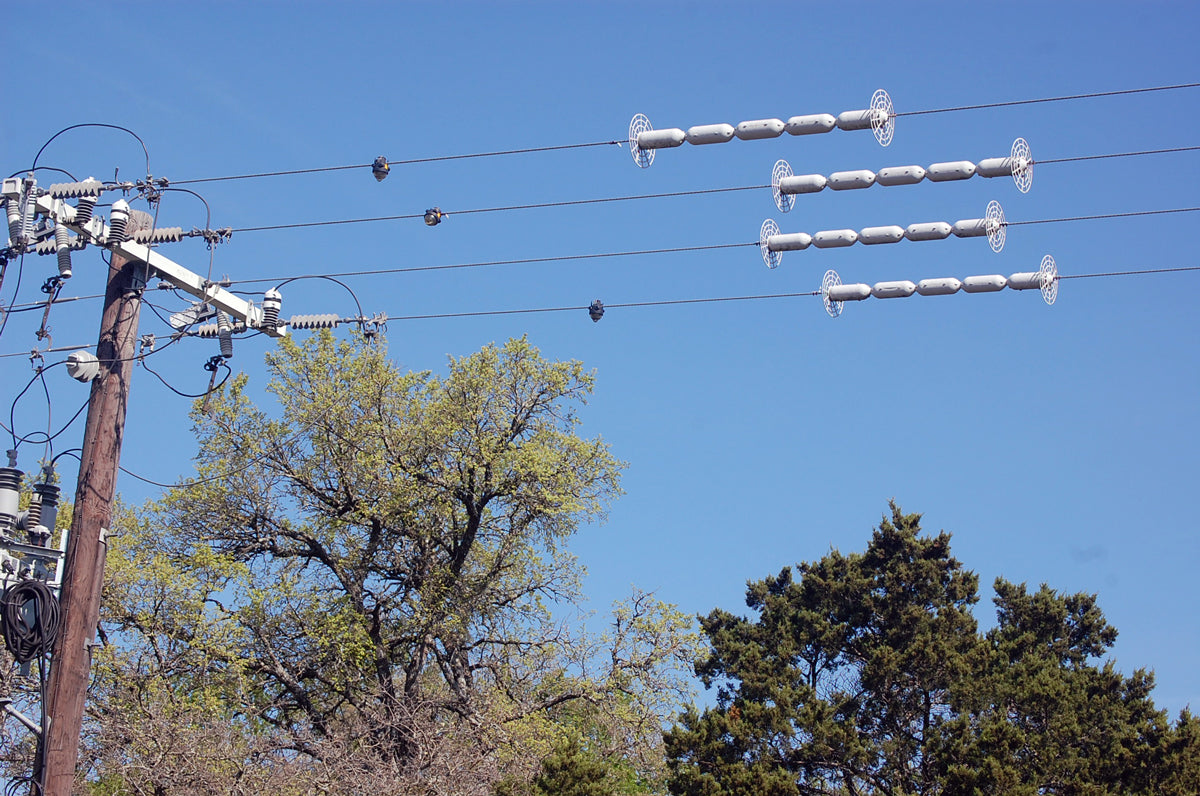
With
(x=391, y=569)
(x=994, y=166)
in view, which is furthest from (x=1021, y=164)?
(x=391, y=569)

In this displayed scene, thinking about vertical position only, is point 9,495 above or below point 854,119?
below

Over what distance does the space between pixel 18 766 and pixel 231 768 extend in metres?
5.12

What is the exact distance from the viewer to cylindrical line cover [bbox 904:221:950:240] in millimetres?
12977

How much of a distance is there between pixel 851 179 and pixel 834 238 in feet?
2.97

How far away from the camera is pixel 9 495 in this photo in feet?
47.7

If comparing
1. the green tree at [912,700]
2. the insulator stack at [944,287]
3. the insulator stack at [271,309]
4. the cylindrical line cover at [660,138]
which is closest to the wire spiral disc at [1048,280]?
the insulator stack at [944,287]

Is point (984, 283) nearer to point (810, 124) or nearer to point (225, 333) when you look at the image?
point (810, 124)

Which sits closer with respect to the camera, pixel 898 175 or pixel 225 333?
pixel 898 175

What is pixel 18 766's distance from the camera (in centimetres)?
2405

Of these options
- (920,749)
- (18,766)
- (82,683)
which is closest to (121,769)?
(18,766)

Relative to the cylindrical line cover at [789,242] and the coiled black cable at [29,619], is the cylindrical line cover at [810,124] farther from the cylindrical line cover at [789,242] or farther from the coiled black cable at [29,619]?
the coiled black cable at [29,619]

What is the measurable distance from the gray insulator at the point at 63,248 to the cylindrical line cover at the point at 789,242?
7.71m

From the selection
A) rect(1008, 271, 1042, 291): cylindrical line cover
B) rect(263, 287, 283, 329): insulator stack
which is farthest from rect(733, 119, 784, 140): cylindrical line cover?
rect(263, 287, 283, 329): insulator stack

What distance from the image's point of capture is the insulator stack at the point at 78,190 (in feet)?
49.0
